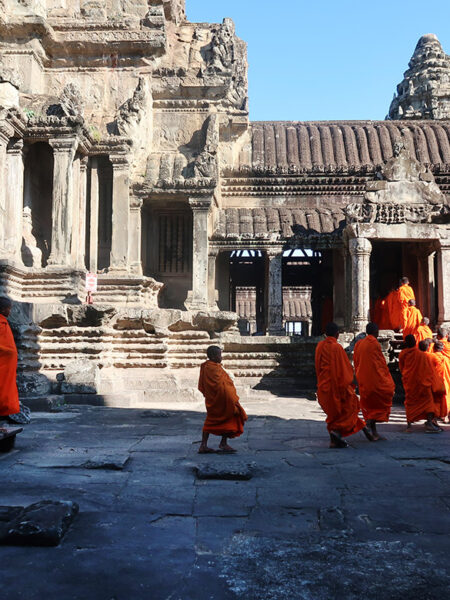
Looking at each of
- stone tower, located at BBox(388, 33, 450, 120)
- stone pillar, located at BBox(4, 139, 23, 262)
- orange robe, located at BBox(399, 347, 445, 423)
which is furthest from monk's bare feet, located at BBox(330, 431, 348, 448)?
stone tower, located at BBox(388, 33, 450, 120)

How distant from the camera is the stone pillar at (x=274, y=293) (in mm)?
14523

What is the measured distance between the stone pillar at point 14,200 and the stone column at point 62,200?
706 mm

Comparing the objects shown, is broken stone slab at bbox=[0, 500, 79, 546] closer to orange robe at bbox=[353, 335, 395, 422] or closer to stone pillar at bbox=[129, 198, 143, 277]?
orange robe at bbox=[353, 335, 395, 422]

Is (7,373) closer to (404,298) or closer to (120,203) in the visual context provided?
(120,203)

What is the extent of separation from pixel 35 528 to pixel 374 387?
4816 mm

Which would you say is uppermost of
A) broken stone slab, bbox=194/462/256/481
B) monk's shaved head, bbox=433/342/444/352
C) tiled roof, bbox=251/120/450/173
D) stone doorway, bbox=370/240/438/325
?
tiled roof, bbox=251/120/450/173

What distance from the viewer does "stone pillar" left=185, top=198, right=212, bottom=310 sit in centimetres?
1400

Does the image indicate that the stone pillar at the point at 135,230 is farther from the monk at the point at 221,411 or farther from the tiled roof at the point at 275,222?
the monk at the point at 221,411

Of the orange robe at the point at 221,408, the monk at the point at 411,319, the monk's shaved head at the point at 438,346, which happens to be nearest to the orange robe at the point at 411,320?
the monk at the point at 411,319

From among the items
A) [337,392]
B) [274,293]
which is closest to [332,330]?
[337,392]

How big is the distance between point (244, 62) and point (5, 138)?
922 cm

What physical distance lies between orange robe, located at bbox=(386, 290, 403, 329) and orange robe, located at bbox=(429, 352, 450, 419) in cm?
329

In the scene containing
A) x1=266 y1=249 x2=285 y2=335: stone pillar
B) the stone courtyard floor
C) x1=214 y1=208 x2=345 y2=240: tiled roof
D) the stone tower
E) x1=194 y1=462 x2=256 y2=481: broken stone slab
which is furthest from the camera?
the stone tower

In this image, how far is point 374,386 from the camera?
7074 millimetres
